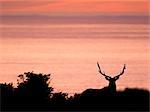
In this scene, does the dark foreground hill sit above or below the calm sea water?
below

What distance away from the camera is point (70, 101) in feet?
63.3

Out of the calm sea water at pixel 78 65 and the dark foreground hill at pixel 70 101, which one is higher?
the calm sea water at pixel 78 65

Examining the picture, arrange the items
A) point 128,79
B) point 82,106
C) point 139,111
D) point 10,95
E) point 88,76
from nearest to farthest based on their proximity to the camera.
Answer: point 139,111
point 82,106
point 10,95
point 128,79
point 88,76

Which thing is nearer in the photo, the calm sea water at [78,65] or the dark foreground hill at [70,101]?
the dark foreground hill at [70,101]

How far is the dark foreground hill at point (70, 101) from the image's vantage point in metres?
17.2

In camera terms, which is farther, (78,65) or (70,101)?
(78,65)

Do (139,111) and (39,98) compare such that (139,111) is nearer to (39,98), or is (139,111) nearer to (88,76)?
(39,98)

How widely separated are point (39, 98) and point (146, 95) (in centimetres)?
292

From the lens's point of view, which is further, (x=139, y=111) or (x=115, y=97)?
(x=115, y=97)

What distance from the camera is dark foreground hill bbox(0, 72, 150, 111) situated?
17.2m

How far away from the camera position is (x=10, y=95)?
19281 millimetres

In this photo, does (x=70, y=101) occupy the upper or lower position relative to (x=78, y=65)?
lower

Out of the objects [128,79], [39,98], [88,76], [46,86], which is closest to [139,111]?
[39,98]

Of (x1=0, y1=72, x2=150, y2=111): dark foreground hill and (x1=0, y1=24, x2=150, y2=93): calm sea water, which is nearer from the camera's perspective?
(x1=0, y1=72, x2=150, y2=111): dark foreground hill
